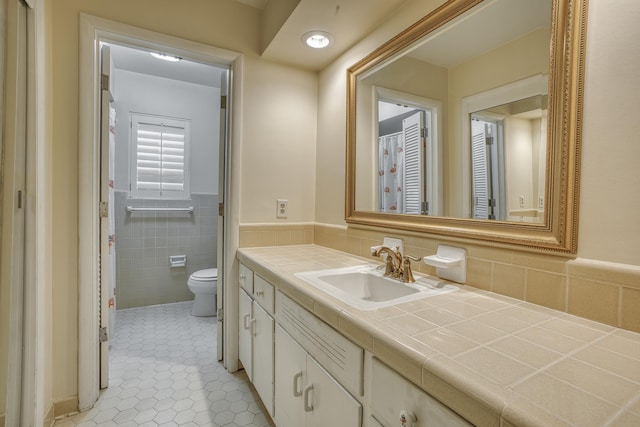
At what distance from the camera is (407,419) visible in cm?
63

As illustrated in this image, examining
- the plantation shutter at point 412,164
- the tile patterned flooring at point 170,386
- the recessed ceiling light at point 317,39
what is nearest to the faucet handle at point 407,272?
the plantation shutter at point 412,164

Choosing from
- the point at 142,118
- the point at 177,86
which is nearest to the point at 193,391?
the point at 142,118

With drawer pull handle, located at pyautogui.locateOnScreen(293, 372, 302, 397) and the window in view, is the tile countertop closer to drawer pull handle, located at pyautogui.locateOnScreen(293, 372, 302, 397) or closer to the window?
drawer pull handle, located at pyautogui.locateOnScreen(293, 372, 302, 397)

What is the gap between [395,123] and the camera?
150 centimetres

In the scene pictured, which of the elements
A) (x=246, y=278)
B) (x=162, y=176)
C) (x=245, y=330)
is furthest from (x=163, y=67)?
(x=245, y=330)

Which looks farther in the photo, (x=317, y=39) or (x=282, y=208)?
(x=282, y=208)

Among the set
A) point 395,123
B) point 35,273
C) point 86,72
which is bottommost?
point 35,273

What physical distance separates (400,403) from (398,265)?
25.0 inches

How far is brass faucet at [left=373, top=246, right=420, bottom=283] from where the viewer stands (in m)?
1.19

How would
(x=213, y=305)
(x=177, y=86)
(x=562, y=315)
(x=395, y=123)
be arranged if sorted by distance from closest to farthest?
(x=562, y=315) → (x=395, y=123) → (x=213, y=305) → (x=177, y=86)

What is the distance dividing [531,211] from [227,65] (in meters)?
1.87

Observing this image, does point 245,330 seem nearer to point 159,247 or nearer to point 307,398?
point 307,398

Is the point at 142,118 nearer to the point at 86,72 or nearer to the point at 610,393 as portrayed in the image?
the point at 86,72

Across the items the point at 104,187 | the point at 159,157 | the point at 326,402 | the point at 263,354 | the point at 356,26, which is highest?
the point at 356,26
